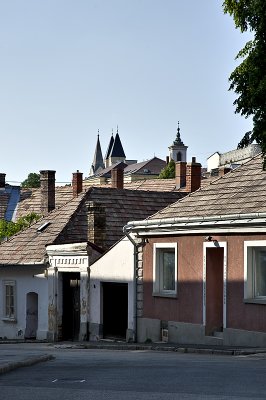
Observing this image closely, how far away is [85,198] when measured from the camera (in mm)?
40750

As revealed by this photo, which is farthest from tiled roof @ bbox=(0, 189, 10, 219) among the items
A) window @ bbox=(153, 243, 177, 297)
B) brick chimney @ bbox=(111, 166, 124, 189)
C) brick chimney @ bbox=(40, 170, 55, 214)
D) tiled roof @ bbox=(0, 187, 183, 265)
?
window @ bbox=(153, 243, 177, 297)

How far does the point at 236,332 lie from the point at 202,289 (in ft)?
7.28

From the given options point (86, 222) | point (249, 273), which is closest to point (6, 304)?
point (86, 222)

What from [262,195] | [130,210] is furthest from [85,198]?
[262,195]

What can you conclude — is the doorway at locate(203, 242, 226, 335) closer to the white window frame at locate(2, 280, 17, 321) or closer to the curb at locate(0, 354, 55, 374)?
the curb at locate(0, 354, 55, 374)

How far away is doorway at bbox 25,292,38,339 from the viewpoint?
3856 centimetres

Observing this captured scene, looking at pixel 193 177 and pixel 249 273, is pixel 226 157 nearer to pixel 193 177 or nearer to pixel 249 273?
pixel 193 177

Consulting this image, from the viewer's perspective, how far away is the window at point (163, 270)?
29953 millimetres

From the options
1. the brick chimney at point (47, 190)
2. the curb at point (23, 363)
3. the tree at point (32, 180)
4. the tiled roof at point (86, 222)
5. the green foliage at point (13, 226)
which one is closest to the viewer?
the curb at point (23, 363)

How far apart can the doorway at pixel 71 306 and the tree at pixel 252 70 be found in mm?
16831

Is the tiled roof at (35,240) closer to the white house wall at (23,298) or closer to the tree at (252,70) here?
the white house wall at (23,298)

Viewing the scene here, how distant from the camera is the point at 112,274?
108 ft

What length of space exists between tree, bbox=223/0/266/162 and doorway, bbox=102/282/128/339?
13.7 metres

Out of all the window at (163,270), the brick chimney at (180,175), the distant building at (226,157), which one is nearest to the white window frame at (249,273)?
the window at (163,270)
